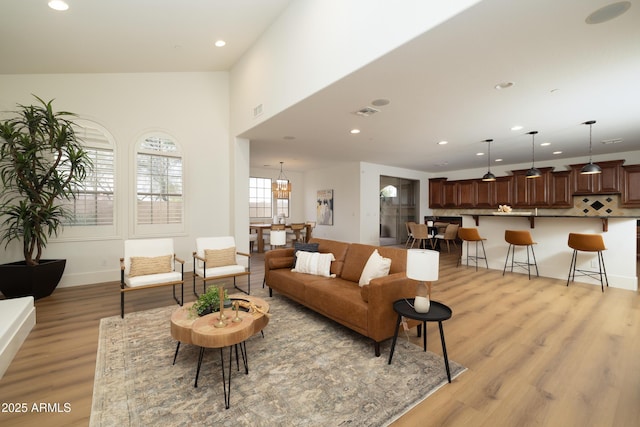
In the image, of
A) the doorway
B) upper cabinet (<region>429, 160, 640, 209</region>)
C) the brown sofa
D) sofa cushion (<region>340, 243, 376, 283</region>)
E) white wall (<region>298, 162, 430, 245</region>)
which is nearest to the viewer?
the brown sofa

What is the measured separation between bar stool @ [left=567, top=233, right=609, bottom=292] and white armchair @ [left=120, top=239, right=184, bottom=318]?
6249 millimetres

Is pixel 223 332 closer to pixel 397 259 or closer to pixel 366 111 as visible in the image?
pixel 397 259

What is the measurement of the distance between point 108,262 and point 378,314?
492 centimetres

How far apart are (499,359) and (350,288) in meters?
1.49

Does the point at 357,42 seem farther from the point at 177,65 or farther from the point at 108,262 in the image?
the point at 108,262

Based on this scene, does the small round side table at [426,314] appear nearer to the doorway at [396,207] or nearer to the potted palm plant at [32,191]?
the potted palm plant at [32,191]

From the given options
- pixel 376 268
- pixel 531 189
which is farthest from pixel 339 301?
pixel 531 189

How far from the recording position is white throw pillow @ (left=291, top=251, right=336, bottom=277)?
12.0ft

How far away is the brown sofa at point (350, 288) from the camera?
8.14 ft

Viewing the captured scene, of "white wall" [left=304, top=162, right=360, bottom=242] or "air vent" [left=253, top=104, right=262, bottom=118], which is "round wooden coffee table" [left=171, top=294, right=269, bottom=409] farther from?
"white wall" [left=304, top=162, right=360, bottom=242]

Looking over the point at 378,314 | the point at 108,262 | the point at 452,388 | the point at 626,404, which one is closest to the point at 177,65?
the point at 108,262

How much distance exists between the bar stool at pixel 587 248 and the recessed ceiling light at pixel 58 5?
7978 millimetres

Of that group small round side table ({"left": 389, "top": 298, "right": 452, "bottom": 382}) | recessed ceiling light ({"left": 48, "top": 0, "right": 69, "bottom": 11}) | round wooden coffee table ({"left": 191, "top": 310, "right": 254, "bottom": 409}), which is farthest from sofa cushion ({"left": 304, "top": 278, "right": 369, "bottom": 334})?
recessed ceiling light ({"left": 48, "top": 0, "right": 69, "bottom": 11})

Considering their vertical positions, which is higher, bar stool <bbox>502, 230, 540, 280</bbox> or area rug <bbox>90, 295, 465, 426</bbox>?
bar stool <bbox>502, 230, 540, 280</bbox>
